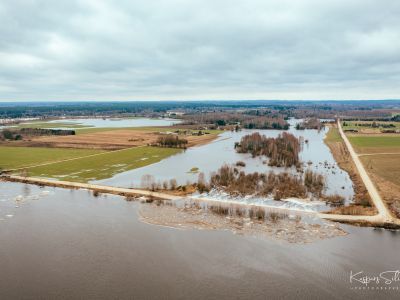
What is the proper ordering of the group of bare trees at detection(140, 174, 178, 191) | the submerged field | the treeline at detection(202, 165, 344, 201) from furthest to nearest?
the group of bare trees at detection(140, 174, 178, 191) → the submerged field → the treeline at detection(202, 165, 344, 201)

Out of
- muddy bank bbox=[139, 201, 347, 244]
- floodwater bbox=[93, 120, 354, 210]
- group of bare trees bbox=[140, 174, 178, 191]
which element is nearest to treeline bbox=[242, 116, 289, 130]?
floodwater bbox=[93, 120, 354, 210]

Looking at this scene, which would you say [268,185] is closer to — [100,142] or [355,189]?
[355,189]

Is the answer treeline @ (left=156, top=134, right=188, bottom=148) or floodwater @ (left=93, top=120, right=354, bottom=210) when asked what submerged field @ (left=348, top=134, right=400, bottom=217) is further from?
treeline @ (left=156, top=134, right=188, bottom=148)

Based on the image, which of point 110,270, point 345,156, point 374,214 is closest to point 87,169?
point 110,270

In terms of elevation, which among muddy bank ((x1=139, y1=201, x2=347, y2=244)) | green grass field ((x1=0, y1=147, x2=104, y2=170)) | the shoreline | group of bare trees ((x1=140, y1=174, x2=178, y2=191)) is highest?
green grass field ((x1=0, y1=147, x2=104, y2=170))

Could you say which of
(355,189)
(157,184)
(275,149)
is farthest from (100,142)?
(355,189)

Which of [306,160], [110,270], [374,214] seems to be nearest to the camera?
[110,270]

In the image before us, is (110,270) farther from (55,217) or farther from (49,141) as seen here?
(49,141)
